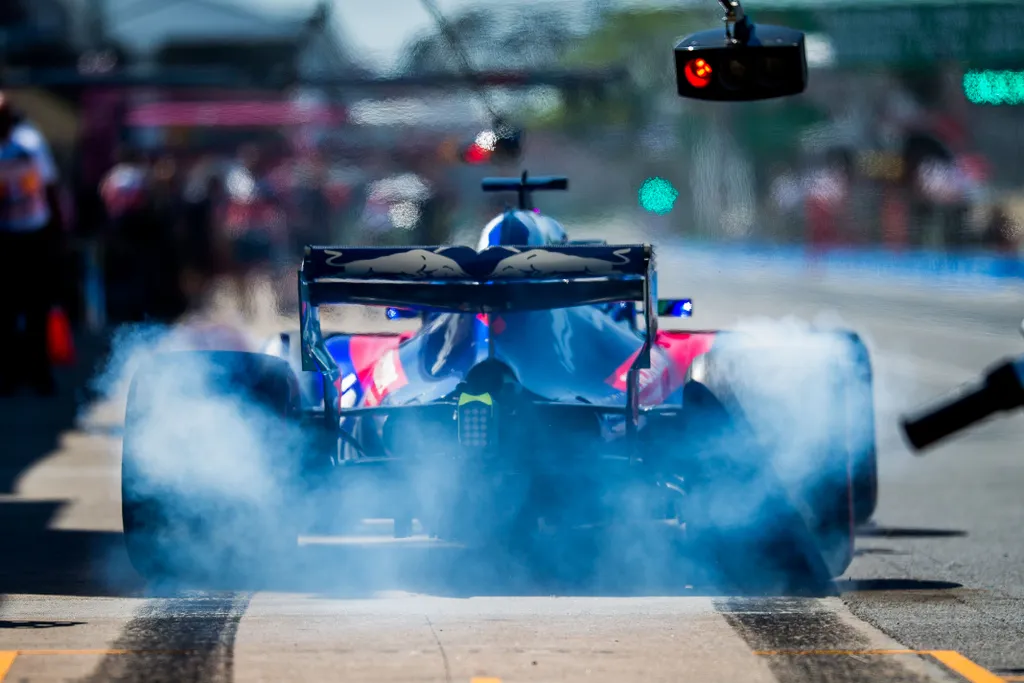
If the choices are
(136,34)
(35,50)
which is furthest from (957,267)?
(136,34)

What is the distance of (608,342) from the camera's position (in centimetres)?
936

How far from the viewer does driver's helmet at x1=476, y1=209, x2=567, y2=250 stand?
9.80m

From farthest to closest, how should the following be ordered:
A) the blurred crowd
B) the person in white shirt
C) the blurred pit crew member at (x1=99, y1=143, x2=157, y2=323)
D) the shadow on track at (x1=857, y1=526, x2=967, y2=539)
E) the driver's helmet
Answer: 1. the blurred crowd
2. the blurred pit crew member at (x1=99, y1=143, x2=157, y2=323)
3. the person in white shirt
4. the shadow on track at (x1=857, y1=526, x2=967, y2=539)
5. the driver's helmet

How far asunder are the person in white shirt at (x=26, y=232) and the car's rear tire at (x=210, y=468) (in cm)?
739

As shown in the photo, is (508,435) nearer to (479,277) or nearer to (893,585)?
(479,277)

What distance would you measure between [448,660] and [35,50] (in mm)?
34306

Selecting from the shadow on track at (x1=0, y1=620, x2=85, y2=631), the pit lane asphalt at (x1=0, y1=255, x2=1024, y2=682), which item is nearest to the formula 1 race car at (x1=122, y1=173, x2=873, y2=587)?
the pit lane asphalt at (x1=0, y1=255, x2=1024, y2=682)

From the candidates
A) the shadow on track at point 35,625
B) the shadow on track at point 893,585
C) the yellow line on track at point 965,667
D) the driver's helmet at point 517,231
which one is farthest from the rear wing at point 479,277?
the yellow line on track at point 965,667

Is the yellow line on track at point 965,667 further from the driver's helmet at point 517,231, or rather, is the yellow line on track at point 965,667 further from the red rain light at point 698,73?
the red rain light at point 698,73

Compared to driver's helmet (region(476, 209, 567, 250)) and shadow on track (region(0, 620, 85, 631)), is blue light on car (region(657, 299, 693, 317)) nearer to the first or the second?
driver's helmet (region(476, 209, 567, 250))

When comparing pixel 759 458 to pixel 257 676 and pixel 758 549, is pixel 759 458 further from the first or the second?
pixel 257 676

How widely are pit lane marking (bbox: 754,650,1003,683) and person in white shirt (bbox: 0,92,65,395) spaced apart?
1029cm

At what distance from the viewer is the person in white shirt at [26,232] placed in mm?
15930

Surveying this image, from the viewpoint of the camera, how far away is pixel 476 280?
340 inches
